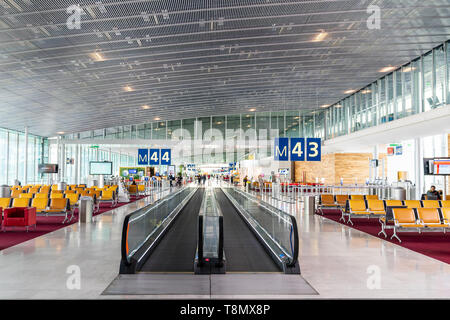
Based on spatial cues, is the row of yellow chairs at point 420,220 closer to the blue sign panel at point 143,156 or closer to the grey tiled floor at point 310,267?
the grey tiled floor at point 310,267

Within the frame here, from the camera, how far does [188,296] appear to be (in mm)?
4984

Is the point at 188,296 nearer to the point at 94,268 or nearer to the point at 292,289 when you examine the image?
the point at 292,289

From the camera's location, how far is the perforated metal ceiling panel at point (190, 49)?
11891 mm

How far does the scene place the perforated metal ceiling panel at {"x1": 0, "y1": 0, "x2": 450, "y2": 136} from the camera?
1189cm

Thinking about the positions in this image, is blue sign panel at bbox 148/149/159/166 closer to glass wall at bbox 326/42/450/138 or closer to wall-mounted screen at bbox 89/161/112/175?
glass wall at bbox 326/42/450/138

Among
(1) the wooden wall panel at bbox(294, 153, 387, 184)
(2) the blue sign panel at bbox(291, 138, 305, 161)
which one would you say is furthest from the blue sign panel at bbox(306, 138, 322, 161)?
(1) the wooden wall panel at bbox(294, 153, 387, 184)

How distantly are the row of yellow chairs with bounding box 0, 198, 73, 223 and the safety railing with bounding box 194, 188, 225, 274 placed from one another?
7497 mm

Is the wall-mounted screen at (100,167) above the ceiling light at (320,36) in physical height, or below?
below

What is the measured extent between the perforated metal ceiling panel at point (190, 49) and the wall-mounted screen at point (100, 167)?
4221mm

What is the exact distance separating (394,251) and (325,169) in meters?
28.1

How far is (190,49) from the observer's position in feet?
52.3

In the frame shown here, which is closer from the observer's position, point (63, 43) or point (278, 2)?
point (278, 2)

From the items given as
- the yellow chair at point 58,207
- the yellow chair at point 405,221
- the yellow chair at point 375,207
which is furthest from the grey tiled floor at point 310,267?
the yellow chair at point 58,207
